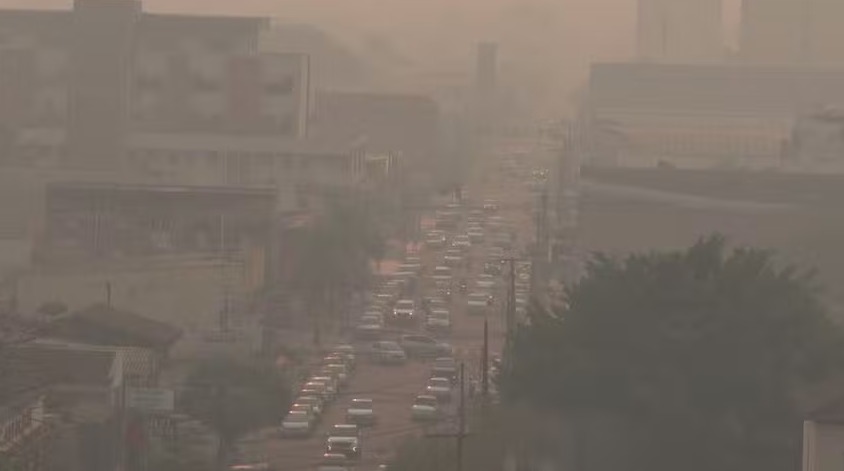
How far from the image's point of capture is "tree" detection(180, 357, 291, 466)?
5352 mm

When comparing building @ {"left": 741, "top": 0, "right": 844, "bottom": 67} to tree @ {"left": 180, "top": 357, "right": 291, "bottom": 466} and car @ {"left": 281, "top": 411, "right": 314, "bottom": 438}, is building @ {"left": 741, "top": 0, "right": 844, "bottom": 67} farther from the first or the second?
tree @ {"left": 180, "top": 357, "right": 291, "bottom": 466}

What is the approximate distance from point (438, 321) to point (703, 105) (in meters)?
9.87

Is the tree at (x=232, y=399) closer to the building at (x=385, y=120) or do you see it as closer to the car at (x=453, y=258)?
the car at (x=453, y=258)

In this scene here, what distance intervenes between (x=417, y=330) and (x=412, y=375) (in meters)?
1.11

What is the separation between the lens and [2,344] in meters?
3.65

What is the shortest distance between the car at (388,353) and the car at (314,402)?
1158 millimetres

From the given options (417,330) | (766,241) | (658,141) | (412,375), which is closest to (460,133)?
(658,141)

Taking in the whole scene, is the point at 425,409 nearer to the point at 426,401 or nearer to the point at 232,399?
the point at 426,401

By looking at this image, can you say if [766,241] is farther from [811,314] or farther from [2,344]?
[2,344]

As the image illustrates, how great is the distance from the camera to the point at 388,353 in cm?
748

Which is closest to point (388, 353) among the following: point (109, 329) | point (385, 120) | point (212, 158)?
point (109, 329)

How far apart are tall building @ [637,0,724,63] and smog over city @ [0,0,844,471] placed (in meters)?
0.04

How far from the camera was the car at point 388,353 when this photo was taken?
7402 mm

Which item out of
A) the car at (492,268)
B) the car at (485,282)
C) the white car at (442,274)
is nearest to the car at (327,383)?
the car at (485,282)
